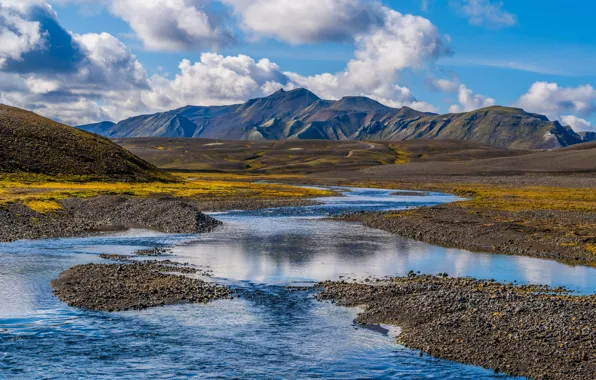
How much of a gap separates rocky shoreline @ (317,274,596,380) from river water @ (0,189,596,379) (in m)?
1.34

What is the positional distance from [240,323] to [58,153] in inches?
5794

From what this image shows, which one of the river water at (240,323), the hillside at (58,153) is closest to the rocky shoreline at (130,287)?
the river water at (240,323)

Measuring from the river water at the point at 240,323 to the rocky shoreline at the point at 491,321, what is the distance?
4.38ft

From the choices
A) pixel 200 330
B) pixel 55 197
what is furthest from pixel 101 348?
pixel 55 197

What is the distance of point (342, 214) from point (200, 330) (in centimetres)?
6289

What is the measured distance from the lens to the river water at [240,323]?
24.0 m

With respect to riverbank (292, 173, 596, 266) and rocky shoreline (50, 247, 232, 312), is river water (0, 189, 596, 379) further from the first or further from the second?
riverbank (292, 173, 596, 266)

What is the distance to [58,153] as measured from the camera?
526 feet

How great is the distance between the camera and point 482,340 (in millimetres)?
26422

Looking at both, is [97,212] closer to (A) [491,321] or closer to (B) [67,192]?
(B) [67,192]

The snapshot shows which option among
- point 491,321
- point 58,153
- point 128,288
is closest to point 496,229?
point 491,321

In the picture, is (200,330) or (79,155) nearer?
(200,330)

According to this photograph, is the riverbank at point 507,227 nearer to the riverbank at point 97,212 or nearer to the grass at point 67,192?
the riverbank at point 97,212

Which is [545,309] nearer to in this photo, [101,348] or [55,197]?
[101,348]
